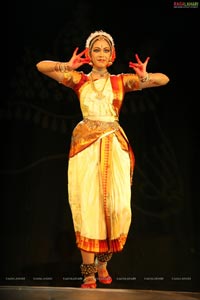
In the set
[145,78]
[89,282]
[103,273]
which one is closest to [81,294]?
[89,282]

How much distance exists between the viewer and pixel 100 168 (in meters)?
3.11

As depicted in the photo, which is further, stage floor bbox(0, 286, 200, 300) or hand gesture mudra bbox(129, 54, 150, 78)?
hand gesture mudra bbox(129, 54, 150, 78)

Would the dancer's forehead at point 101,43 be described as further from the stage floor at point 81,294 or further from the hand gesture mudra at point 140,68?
the stage floor at point 81,294

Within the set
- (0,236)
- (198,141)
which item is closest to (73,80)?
(198,141)

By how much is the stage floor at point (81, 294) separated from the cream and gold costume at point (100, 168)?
10.7 inches

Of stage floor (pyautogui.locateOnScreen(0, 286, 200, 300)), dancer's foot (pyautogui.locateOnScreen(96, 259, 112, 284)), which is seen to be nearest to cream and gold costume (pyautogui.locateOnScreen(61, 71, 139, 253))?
dancer's foot (pyautogui.locateOnScreen(96, 259, 112, 284))

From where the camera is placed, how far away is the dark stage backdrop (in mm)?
3309

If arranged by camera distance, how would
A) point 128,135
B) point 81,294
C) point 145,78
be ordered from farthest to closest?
1. point 128,135
2. point 145,78
3. point 81,294

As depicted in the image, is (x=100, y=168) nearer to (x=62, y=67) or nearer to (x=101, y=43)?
(x=62, y=67)

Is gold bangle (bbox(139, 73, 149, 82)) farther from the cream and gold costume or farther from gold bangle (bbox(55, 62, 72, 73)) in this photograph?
gold bangle (bbox(55, 62, 72, 73))

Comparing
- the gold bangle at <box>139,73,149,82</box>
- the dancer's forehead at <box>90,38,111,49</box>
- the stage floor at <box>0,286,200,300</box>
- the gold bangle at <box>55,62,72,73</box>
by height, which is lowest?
the stage floor at <box>0,286,200,300</box>

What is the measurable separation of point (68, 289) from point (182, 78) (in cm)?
157

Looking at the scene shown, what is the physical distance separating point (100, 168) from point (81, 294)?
0.78 metres

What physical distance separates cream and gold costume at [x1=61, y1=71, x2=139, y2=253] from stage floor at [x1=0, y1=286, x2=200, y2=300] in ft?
0.89
